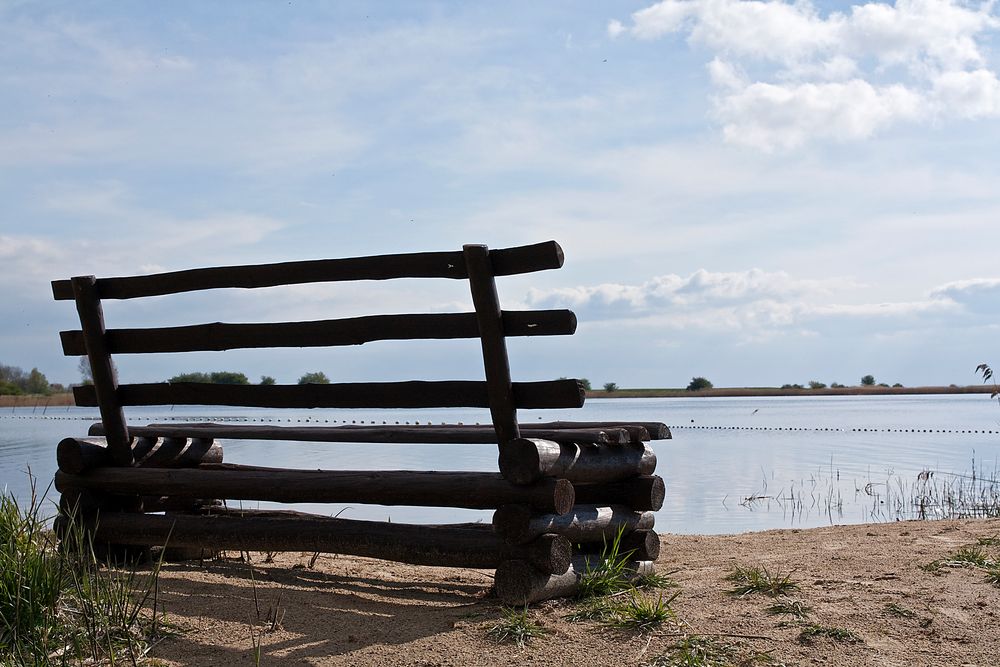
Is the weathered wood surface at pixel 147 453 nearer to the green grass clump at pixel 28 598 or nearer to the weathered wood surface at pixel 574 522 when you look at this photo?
the green grass clump at pixel 28 598

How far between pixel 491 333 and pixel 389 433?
132 centimetres

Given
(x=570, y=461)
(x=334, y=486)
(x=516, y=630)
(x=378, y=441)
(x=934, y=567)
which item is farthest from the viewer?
(x=378, y=441)

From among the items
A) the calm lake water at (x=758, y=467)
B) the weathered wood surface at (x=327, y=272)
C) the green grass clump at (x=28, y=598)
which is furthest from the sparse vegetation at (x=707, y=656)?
the calm lake water at (x=758, y=467)

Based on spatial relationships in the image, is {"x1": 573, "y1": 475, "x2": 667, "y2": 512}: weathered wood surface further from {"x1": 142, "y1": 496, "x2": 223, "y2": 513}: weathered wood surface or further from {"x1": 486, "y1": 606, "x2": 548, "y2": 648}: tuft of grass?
{"x1": 142, "y1": 496, "x2": 223, "y2": 513}: weathered wood surface

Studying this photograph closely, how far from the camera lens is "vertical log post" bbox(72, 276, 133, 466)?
7.40m

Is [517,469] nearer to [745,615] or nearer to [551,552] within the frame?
[551,552]

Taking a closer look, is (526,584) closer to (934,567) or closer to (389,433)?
(389,433)

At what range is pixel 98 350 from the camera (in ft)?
24.5

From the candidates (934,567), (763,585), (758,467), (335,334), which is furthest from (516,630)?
(758,467)

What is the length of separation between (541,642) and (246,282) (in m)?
3.44

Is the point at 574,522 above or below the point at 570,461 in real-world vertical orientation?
below

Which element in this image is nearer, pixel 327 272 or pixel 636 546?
pixel 327 272

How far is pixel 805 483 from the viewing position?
16.2 meters

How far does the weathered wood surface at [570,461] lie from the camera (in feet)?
19.0
